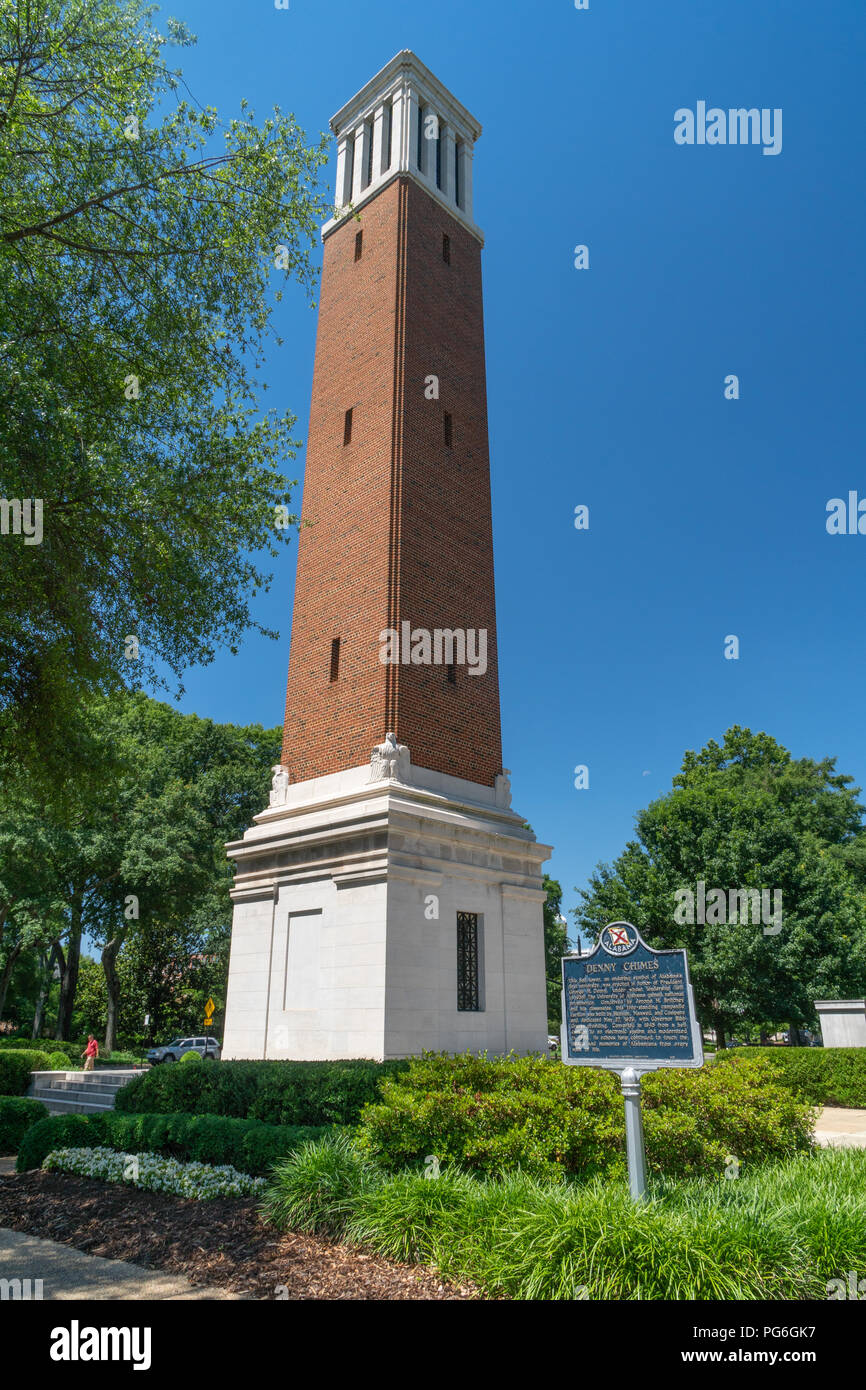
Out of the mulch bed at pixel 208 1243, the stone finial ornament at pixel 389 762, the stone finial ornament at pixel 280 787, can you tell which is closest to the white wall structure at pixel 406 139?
the stone finial ornament at pixel 280 787

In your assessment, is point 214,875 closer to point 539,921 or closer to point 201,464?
point 539,921

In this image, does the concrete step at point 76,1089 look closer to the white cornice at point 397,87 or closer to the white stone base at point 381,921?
the white stone base at point 381,921

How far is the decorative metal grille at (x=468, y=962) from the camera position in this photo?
1473 centimetres

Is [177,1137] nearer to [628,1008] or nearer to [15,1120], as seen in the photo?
[15,1120]

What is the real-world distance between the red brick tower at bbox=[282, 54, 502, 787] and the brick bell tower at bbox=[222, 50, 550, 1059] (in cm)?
5

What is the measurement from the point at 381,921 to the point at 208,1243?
5.98m

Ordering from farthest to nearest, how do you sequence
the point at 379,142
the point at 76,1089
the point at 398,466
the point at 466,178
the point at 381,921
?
the point at 466,178 → the point at 379,142 → the point at 76,1089 → the point at 398,466 → the point at 381,921

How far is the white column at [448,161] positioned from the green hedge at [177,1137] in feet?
68.1

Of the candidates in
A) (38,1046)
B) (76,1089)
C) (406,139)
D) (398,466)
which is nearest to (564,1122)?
(398,466)

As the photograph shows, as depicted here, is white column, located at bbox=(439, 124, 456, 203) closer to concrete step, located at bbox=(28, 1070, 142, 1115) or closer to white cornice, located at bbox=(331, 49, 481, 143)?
white cornice, located at bbox=(331, 49, 481, 143)

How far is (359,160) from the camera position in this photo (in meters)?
21.4

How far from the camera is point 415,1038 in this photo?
13.4 meters

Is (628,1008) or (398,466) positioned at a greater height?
(398,466)
